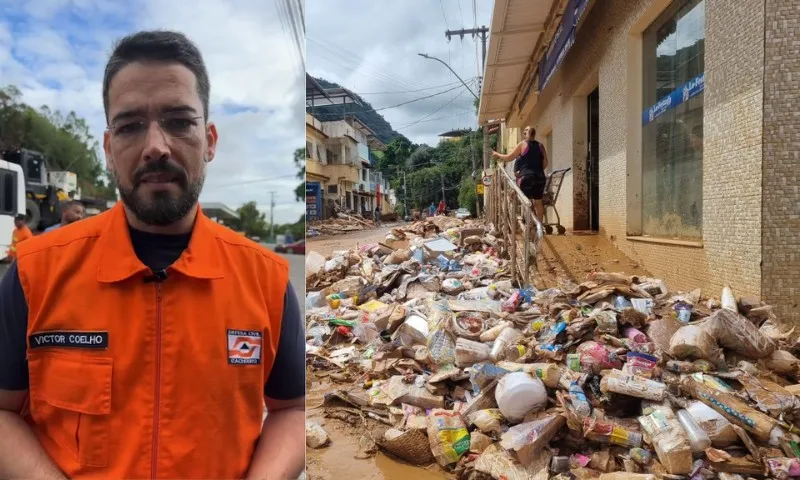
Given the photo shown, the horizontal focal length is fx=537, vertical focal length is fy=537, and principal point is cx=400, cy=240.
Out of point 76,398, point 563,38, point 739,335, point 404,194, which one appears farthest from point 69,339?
point 404,194

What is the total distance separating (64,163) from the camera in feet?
3.78

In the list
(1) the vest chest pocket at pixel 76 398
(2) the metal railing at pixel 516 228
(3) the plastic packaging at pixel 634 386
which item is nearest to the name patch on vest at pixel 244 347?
(1) the vest chest pocket at pixel 76 398

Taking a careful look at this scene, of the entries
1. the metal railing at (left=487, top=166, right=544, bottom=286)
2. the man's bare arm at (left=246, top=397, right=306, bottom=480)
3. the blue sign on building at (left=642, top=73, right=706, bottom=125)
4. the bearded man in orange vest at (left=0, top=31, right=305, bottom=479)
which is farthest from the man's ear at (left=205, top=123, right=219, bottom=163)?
the blue sign on building at (left=642, top=73, right=706, bottom=125)

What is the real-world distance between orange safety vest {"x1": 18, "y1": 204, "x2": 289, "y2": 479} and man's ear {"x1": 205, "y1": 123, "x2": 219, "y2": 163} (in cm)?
18

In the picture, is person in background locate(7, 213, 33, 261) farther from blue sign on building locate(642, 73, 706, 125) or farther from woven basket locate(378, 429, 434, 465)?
blue sign on building locate(642, 73, 706, 125)

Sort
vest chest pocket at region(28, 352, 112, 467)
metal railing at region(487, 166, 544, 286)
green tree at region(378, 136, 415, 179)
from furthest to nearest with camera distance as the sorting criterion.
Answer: green tree at region(378, 136, 415, 179)
metal railing at region(487, 166, 544, 286)
vest chest pocket at region(28, 352, 112, 467)

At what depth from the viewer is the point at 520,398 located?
3.28 metres

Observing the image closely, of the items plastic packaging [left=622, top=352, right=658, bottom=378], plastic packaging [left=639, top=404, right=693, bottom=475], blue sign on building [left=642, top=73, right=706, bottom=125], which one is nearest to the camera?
plastic packaging [left=639, top=404, right=693, bottom=475]

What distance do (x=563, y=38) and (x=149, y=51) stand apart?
819 cm

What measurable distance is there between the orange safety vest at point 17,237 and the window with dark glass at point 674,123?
545 cm

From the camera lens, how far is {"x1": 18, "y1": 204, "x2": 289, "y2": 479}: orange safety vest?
1.11 metres

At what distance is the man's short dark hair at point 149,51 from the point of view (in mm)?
1138

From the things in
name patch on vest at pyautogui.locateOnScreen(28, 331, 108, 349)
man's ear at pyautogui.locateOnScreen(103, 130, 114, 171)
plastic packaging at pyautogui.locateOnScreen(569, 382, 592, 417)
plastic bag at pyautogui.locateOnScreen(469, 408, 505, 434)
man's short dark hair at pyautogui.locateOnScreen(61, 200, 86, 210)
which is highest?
man's ear at pyautogui.locateOnScreen(103, 130, 114, 171)

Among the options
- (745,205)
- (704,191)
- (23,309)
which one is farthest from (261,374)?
(704,191)
